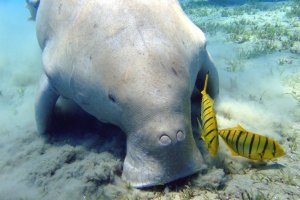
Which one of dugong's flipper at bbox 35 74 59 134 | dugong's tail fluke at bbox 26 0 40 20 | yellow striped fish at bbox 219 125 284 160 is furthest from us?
dugong's tail fluke at bbox 26 0 40 20

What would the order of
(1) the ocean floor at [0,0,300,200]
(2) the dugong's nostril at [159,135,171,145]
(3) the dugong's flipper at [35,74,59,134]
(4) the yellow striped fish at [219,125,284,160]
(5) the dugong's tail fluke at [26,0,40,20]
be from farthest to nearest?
(5) the dugong's tail fluke at [26,0,40,20]
(3) the dugong's flipper at [35,74,59,134]
(1) the ocean floor at [0,0,300,200]
(4) the yellow striped fish at [219,125,284,160]
(2) the dugong's nostril at [159,135,171,145]

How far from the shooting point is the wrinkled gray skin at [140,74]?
2822 millimetres

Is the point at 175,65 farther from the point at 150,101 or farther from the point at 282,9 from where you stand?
the point at 282,9

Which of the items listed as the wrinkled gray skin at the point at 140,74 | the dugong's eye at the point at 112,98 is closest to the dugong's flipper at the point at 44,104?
the wrinkled gray skin at the point at 140,74

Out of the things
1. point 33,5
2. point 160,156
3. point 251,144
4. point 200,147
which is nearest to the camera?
point 160,156

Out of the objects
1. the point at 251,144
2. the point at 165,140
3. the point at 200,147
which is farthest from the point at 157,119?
the point at 200,147

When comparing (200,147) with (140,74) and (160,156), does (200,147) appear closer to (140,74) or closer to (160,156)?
(160,156)

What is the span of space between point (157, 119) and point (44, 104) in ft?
7.80

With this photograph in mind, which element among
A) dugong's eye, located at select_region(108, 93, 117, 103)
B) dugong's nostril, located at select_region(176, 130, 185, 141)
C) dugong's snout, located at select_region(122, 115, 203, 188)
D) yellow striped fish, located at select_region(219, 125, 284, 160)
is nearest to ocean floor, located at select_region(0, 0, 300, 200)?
→ dugong's snout, located at select_region(122, 115, 203, 188)

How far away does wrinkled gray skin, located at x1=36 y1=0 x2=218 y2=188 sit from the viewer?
282 centimetres

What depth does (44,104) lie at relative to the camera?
455 centimetres

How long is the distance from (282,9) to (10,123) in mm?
11705

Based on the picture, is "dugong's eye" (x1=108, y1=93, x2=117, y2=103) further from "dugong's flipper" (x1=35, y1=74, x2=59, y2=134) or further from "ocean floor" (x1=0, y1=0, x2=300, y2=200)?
"dugong's flipper" (x1=35, y1=74, x2=59, y2=134)

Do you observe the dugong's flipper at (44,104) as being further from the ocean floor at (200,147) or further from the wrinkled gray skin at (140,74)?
the wrinkled gray skin at (140,74)
